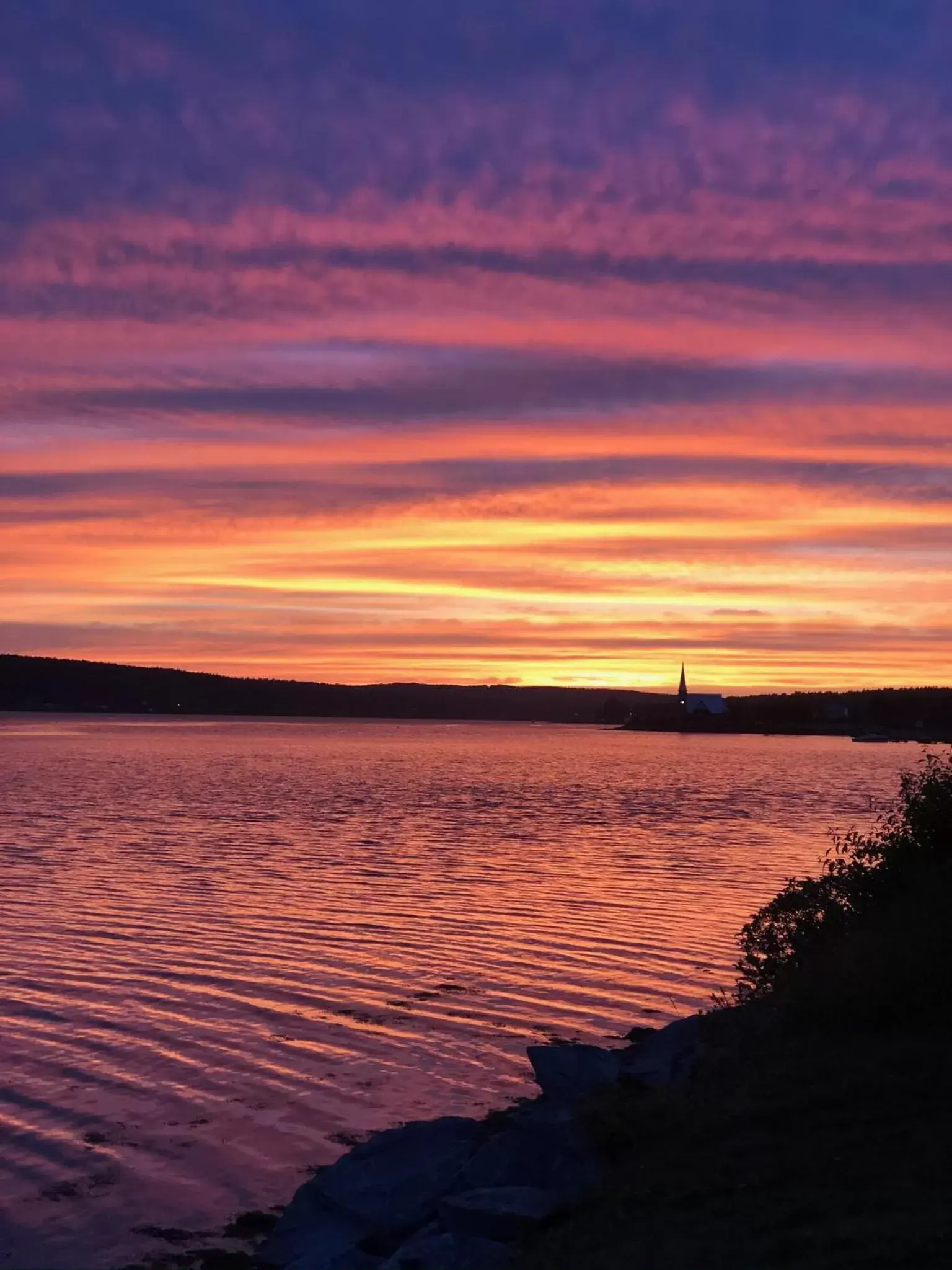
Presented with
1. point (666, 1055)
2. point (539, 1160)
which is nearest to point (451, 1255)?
point (539, 1160)

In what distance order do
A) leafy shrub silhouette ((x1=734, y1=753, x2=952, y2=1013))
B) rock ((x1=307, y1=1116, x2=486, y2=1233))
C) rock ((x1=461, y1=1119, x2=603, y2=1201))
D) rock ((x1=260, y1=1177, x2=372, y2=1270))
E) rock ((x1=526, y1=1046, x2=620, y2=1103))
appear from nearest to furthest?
rock ((x1=260, y1=1177, x2=372, y2=1270)) < rock ((x1=461, y1=1119, x2=603, y2=1201)) < rock ((x1=307, y1=1116, x2=486, y2=1233)) < rock ((x1=526, y1=1046, x2=620, y2=1103)) < leafy shrub silhouette ((x1=734, y1=753, x2=952, y2=1013))

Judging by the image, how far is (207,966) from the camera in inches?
872

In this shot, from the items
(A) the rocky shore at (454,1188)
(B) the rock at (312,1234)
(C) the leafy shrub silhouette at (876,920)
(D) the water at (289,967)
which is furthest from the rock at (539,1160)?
(C) the leafy shrub silhouette at (876,920)

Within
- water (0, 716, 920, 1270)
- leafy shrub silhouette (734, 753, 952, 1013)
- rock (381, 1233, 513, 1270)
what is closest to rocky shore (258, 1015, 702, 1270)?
rock (381, 1233, 513, 1270)

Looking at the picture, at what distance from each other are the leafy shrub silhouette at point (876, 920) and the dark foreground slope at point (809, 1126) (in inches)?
1.4

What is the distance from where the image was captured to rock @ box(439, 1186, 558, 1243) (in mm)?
10758

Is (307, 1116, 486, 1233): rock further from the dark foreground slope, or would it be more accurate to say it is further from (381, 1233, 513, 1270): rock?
the dark foreground slope

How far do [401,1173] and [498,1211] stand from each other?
1.65m

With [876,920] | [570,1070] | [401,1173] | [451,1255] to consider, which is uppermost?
[876,920]

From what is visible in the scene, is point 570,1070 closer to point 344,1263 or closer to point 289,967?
point 344,1263

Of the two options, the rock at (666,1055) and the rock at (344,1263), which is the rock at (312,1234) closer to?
the rock at (344,1263)

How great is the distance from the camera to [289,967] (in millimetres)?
22234

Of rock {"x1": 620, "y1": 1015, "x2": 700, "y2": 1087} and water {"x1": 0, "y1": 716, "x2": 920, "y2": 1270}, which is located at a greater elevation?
rock {"x1": 620, "y1": 1015, "x2": 700, "y2": 1087}

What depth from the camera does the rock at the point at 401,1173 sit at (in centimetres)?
1169
